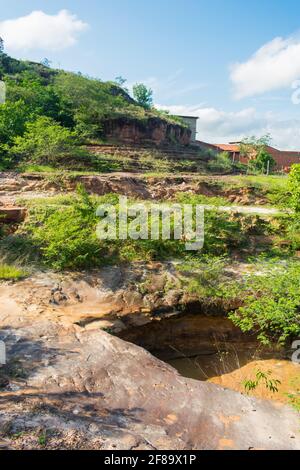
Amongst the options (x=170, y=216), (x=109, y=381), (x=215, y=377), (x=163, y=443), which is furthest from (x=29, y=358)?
(x=170, y=216)

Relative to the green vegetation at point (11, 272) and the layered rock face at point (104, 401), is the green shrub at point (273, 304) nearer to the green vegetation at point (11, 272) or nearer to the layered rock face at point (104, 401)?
the layered rock face at point (104, 401)

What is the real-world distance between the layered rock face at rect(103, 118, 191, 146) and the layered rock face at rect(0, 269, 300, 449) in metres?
13.4

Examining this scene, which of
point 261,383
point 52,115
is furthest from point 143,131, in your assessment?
point 261,383

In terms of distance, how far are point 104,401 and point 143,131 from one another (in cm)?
1610

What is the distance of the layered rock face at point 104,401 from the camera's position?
3248 mm

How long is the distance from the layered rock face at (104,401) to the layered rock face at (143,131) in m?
13.4

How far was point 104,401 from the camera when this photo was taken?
380 centimetres

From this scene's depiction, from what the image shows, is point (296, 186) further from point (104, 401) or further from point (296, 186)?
point (104, 401)

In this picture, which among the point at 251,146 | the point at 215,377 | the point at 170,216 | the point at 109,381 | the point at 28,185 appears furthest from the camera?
the point at 251,146

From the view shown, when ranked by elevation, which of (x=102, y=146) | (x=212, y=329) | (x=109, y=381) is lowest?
(x=212, y=329)

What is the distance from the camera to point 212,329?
6.88m

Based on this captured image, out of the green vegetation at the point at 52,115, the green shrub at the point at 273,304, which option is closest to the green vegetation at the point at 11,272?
the green shrub at the point at 273,304

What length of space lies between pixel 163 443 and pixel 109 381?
106 centimetres

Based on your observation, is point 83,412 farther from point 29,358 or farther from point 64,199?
point 64,199
